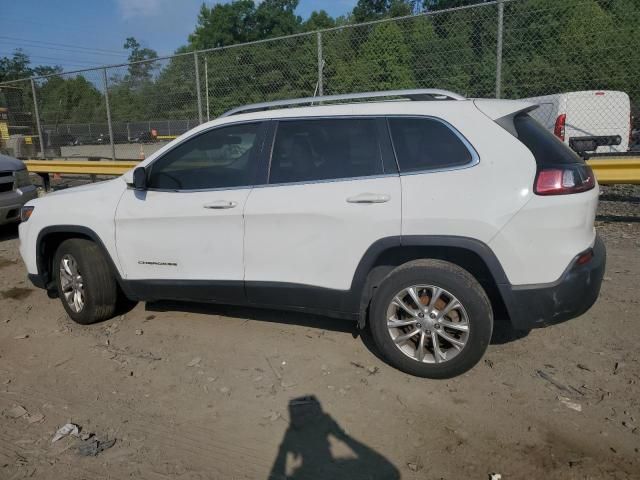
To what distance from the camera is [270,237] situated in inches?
144

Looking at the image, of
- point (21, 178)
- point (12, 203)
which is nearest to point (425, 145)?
point (12, 203)

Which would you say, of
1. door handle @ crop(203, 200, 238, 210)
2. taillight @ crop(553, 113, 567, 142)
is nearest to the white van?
taillight @ crop(553, 113, 567, 142)

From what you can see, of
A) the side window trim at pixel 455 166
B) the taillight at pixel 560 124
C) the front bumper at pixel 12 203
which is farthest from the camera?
the taillight at pixel 560 124

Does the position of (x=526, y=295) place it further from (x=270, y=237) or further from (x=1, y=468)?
(x=1, y=468)

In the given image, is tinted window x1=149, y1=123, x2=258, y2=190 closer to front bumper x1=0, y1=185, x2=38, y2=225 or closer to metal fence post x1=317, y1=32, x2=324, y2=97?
Answer: metal fence post x1=317, y1=32, x2=324, y2=97

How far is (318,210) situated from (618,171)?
4.83 meters

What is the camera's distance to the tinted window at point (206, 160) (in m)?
3.99

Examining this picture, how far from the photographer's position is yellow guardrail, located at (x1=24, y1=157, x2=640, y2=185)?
6.43m

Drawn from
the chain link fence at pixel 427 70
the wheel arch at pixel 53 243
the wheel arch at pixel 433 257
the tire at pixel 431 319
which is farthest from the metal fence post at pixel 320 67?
the tire at pixel 431 319

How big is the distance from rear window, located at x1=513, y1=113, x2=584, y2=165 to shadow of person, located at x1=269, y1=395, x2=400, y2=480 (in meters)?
1.96

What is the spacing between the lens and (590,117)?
9.57 meters

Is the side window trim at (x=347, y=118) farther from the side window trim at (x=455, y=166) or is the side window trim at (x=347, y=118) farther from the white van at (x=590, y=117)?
the white van at (x=590, y=117)

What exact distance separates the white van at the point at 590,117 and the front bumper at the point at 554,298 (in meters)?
5.08

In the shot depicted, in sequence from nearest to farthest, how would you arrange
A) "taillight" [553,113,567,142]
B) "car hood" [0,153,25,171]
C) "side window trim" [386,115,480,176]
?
"side window trim" [386,115,480,176]
"car hood" [0,153,25,171]
"taillight" [553,113,567,142]
